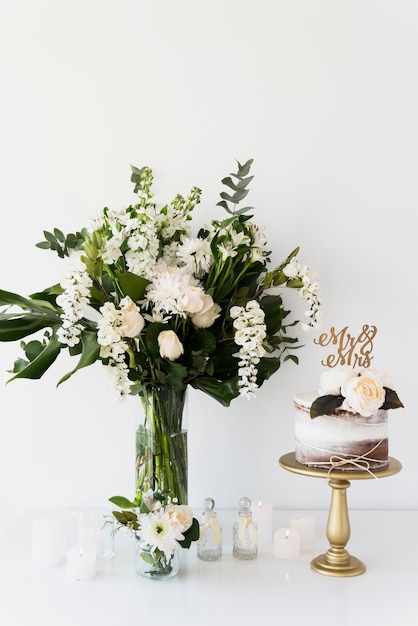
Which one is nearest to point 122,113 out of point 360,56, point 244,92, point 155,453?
point 244,92

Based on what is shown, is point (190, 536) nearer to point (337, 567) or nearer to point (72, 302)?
point (337, 567)


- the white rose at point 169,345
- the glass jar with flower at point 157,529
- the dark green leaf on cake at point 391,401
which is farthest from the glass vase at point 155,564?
the dark green leaf on cake at point 391,401

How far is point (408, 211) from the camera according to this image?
5.00ft

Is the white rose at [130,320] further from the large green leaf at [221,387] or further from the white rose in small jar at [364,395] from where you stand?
the white rose in small jar at [364,395]

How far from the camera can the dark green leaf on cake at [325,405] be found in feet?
3.81

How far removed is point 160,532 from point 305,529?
0.34 metres

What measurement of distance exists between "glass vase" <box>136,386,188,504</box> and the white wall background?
26 cm

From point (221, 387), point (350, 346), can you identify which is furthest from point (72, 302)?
point (350, 346)

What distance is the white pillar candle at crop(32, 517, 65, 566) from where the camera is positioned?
1.25 metres

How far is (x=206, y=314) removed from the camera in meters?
1.22

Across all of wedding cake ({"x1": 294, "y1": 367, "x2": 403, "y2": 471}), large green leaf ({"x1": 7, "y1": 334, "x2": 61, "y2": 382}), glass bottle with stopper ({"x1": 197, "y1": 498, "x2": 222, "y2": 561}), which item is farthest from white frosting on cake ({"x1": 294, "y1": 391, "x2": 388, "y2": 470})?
large green leaf ({"x1": 7, "y1": 334, "x2": 61, "y2": 382})

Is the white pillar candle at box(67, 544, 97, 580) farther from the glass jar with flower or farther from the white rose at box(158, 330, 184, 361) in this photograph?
the white rose at box(158, 330, 184, 361)

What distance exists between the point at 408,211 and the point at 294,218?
0.24 m

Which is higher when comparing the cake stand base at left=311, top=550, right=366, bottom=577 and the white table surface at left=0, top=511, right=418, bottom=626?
the cake stand base at left=311, top=550, right=366, bottom=577
